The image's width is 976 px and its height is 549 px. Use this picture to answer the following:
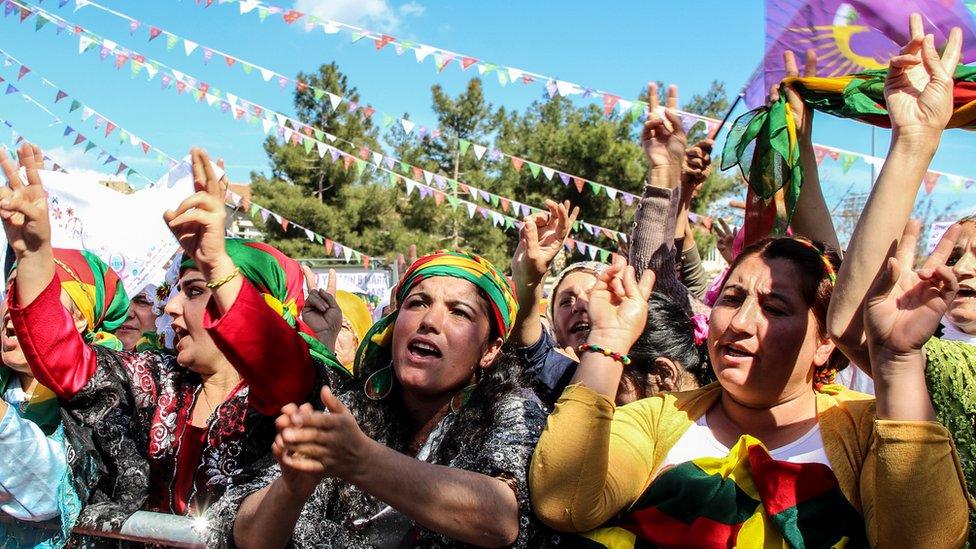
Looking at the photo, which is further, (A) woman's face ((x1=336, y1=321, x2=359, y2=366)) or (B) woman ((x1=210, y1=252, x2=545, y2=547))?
(A) woman's face ((x1=336, y1=321, x2=359, y2=366))

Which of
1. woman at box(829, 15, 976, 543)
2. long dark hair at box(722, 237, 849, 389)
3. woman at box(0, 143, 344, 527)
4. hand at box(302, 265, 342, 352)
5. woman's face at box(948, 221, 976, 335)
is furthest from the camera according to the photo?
hand at box(302, 265, 342, 352)

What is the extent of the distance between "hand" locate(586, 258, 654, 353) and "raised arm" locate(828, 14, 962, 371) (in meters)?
0.45

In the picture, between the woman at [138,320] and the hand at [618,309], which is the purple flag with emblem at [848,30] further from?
the woman at [138,320]

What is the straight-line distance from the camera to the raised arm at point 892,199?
1.77 meters

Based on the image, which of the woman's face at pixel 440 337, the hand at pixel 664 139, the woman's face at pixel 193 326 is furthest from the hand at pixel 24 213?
the hand at pixel 664 139

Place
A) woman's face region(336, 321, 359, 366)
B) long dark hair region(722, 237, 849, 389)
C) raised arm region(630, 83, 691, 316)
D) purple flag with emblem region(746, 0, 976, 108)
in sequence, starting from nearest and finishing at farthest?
long dark hair region(722, 237, 849, 389) < purple flag with emblem region(746, 0, 976, 108) < raised arm region(630, 83, 691, 316) < woman's face region(336, 321, 359, 366)

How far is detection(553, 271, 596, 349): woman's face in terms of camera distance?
3.53 metres

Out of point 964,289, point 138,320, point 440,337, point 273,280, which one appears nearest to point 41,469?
point 273,280

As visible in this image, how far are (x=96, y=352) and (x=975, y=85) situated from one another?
2.85 metres

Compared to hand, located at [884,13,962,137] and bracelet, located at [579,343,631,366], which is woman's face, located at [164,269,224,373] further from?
hand, located at [884,13,962,137]

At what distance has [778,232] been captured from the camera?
260 cm

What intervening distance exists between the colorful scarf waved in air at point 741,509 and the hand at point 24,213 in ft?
6.23

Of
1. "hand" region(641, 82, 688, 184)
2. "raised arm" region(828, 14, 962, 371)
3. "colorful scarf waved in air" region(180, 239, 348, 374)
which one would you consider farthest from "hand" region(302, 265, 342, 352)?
"raised arm" region(828, 14, 962, 371)

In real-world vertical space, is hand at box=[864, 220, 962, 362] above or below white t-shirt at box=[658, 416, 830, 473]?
above
